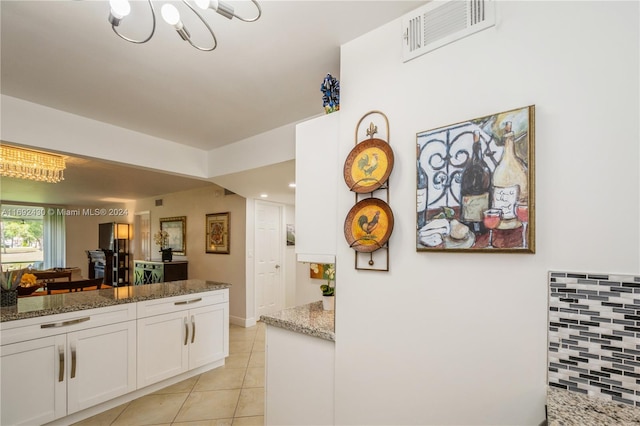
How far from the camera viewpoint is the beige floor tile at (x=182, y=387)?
285 cm

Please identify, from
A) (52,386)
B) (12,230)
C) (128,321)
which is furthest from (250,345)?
(12,230)

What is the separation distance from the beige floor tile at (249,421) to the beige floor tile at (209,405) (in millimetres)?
96

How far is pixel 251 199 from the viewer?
5.16 meters

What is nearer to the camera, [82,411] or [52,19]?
[52,19]

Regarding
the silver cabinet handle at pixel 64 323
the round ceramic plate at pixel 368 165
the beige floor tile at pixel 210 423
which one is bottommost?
the beige floor tile at pixel 210 423

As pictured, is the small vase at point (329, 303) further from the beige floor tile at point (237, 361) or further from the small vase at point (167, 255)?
the small vase at point (167, 255)

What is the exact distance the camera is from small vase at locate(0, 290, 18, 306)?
2246 millimetres

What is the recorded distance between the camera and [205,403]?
2648 mm

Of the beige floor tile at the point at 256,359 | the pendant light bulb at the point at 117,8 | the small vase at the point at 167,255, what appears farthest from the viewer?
the small vase at the point at 167,255

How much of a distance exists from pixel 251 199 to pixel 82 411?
3369mm

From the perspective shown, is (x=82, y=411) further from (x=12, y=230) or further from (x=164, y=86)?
(x=12, y=230)

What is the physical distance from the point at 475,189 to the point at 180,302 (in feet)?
9.12

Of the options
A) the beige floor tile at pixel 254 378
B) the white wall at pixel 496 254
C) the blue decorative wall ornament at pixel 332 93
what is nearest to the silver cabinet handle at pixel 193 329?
the beige floor tile at pixel 254 378

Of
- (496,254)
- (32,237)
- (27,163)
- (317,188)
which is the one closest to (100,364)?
(317,188)
